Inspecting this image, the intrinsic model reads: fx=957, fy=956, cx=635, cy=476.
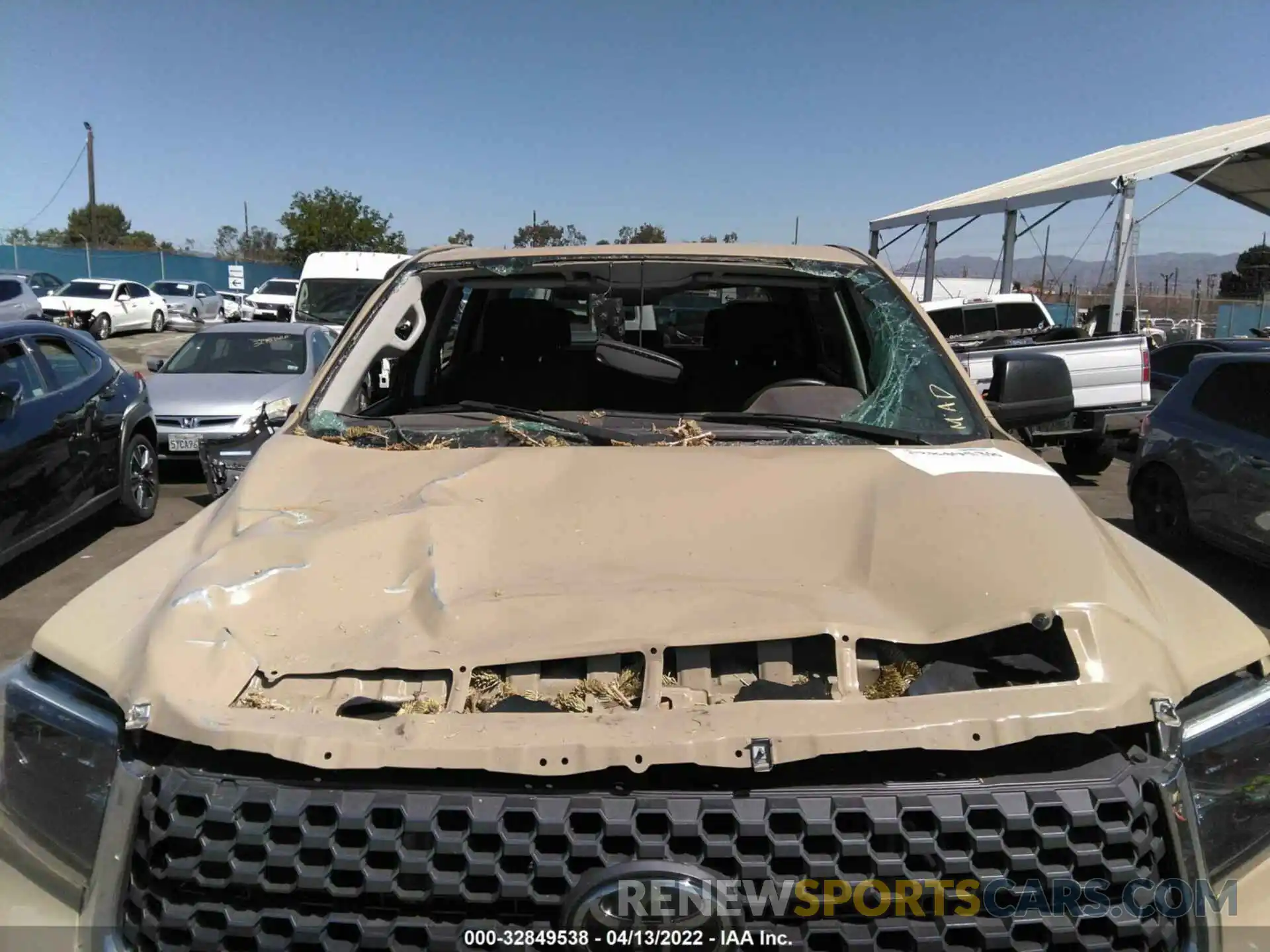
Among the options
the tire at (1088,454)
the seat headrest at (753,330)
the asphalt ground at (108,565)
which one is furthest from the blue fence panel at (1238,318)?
the seat headrest at (753,330)

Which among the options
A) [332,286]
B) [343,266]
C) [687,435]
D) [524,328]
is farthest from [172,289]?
[687,435]

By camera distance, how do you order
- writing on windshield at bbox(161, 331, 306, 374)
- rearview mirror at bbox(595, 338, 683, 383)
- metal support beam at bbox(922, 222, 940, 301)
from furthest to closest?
metal support beam at bbox(922, 222, 940, 301) < writing on windshield at bbox(161, 331, 306, 374) < rearview mirror at bbox(595, 338, 683, 383)

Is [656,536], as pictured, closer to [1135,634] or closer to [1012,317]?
[1135,634]

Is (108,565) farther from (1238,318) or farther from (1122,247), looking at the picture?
(1238,318)

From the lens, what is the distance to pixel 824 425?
2922 millimetres

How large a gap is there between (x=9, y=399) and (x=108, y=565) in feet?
4.93

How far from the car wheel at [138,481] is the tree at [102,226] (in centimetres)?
5187

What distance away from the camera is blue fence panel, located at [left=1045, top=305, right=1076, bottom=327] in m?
30.8

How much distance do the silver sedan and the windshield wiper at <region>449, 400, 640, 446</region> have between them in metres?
6.00

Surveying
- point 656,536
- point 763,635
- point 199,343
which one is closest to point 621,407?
point 656,536

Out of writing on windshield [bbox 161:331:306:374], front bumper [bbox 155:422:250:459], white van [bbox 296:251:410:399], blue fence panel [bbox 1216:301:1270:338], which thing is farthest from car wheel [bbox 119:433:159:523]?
blue fence panel [bbox 1216:301:1270:338]

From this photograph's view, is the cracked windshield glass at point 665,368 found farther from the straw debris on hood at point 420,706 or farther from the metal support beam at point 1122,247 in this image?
the metal support beam at point 1122,247

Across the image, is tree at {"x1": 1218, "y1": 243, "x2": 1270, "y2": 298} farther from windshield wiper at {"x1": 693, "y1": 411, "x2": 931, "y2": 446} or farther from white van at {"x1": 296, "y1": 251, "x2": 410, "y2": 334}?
windshield wiper at {"x1": 693, "y1": 411, "x2": 931, "y2": 446}

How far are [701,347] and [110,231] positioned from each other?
70.0m
